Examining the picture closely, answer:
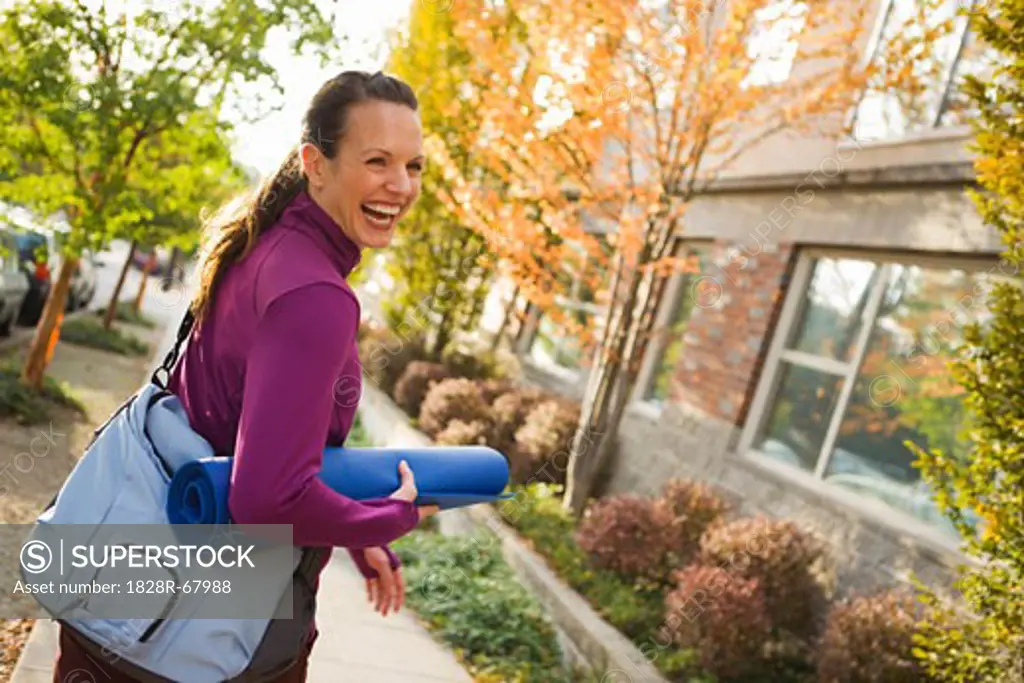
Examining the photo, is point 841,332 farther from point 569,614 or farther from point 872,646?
point 569,614

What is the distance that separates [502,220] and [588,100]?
58.0 inches

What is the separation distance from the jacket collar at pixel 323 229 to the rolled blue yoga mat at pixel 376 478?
1.24 feet

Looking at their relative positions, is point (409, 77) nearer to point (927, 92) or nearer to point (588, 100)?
point (588, 100)

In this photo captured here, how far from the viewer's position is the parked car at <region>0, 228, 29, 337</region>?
32.8ft

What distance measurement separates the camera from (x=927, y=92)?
7.02m

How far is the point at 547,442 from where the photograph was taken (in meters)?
8.51

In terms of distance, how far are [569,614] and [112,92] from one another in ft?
→ 17.2

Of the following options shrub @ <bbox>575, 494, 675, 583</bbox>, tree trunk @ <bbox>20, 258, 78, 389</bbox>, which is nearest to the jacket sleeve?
shrub @ <bbox>575, 494, 675, 583</bbox>

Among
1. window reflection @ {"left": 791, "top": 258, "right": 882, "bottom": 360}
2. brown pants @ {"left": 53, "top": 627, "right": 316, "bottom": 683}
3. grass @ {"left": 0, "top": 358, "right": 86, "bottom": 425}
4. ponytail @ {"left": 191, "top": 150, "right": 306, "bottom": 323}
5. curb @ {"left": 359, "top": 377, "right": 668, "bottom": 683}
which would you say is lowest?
grass @ {"left": 0, "top": 358, "right": 86, "bottom": 425}

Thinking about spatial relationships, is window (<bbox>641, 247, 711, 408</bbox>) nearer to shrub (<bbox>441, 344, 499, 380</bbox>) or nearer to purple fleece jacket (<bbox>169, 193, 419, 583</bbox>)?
shrub (<bbox>441, 344, 499, 380</bbox>)

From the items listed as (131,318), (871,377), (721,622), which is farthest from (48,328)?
(131,318)

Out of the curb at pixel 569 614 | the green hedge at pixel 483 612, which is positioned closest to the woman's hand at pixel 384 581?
the curb at pixel 569 614

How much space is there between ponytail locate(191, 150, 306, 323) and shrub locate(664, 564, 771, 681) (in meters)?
4.25

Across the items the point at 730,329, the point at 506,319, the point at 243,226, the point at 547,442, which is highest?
the point at 730,329
